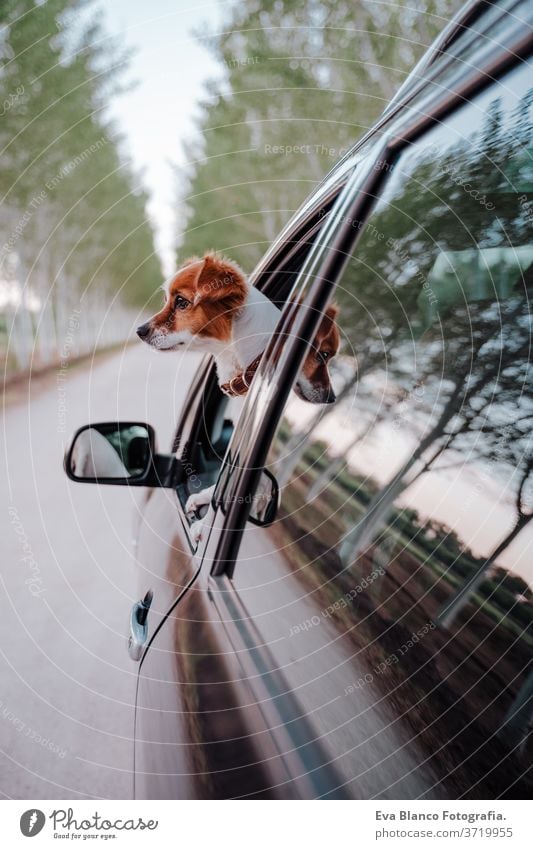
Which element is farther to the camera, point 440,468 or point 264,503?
point 264,503

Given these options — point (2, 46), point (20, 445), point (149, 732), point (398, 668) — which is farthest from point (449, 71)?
point (2, 46)

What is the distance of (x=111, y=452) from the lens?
1.75 m

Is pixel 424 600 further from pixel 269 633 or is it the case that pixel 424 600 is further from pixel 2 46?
pixel 2 46

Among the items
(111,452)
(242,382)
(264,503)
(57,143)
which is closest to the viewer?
(264,503)

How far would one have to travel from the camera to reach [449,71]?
896mm

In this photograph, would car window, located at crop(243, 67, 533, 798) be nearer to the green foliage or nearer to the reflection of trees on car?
the reflection of trees on car

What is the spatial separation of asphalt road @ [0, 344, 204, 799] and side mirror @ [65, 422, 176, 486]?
0.64 feet

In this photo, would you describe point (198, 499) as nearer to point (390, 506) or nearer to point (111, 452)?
point (111, 452)

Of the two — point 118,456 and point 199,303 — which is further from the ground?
point 199,303

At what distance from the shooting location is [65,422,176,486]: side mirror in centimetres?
170

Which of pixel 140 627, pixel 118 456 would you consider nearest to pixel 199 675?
pixel 140 627

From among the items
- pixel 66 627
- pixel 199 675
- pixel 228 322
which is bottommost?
pixel 66 627

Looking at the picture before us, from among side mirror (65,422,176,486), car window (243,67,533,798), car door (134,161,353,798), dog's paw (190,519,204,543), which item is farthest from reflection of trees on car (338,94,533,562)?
side mirror (65,422,176,486)

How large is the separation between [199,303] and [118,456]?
636 millimetres
